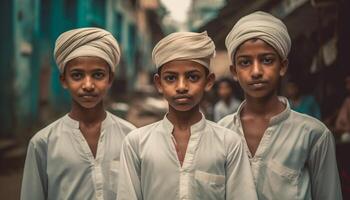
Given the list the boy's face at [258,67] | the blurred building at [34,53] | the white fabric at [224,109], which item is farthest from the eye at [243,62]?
the blurred building at [34,53]

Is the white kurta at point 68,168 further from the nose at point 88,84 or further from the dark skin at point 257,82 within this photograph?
the dark skin at point 257,82

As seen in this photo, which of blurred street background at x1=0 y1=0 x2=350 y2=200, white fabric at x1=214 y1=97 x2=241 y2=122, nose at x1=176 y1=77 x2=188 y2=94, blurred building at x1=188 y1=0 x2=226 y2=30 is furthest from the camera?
blurred building at x1=188 y1=0 x2=226 y2=30

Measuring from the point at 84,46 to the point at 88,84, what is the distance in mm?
217

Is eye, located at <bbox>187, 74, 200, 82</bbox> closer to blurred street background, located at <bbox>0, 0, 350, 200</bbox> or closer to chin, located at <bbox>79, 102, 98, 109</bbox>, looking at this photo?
chin, located at <bbox>79, 102, 98, 109</bbox>

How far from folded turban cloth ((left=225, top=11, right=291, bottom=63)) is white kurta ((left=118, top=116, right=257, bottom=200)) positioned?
468 mm

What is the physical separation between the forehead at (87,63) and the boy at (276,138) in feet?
2.23

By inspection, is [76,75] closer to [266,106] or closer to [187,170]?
[187,170]

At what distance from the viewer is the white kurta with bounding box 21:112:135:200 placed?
8.90 ft

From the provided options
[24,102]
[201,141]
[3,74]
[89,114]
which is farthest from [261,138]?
[24,102]

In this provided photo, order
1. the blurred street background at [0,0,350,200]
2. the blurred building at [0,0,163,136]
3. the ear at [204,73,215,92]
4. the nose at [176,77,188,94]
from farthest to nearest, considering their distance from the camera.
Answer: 1. the blurred building at [0,0,163,136]
2. the blurred street background at [0,0,350,200]
3. the ear at [204,73,215,92]
4. the nose at [176,77,188,94]

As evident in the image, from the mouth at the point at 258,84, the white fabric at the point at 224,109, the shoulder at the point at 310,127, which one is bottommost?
the white fabric at the point at 224,109

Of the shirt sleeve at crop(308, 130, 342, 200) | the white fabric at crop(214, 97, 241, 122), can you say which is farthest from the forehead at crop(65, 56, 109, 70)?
the white fabric at crop(214, 97, 241, 122)

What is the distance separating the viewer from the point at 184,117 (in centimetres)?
258

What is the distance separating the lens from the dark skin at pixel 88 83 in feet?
8.86
